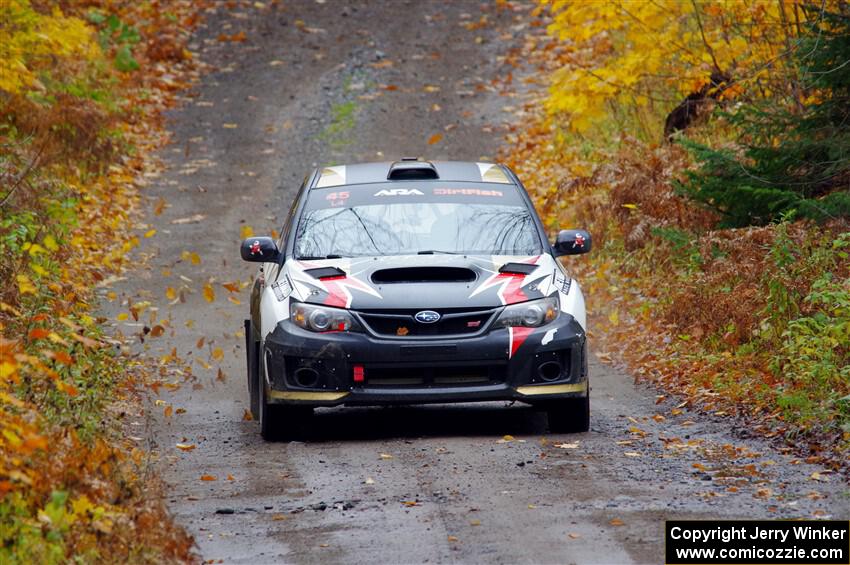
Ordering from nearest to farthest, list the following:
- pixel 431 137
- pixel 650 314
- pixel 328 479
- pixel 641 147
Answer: pixel 328 479
pixel 650 314
pixel 641 147
pixel 431 137

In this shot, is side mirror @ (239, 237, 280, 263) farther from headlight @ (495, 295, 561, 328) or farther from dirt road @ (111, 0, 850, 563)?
headlight @ (495, 295, 561, 328)

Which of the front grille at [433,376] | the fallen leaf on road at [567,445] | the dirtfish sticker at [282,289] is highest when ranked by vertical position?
the dirtfish sticker at [282,289]

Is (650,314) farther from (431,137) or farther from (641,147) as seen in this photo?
(431,137)

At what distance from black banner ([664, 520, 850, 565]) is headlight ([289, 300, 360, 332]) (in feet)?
10.0

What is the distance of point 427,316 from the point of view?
29.8 feet

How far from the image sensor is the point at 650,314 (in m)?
14.2

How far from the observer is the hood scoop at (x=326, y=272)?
948 centimetres

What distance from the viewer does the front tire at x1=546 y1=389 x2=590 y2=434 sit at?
952 centimetres

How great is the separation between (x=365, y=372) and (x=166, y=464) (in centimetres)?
141

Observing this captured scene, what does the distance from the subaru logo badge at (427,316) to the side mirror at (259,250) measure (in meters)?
1.48

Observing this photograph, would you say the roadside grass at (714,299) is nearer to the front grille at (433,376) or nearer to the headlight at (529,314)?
the headlight at (529,314)

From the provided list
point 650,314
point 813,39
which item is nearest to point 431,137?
point 650,314

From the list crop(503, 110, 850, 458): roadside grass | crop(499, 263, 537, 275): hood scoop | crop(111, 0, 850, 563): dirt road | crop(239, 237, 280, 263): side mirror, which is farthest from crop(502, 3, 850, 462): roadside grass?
crop(239, 237, 280, 263): side mirror

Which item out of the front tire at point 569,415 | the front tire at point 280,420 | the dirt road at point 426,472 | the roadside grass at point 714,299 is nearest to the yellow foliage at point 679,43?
the roadside grass at point 714,299
